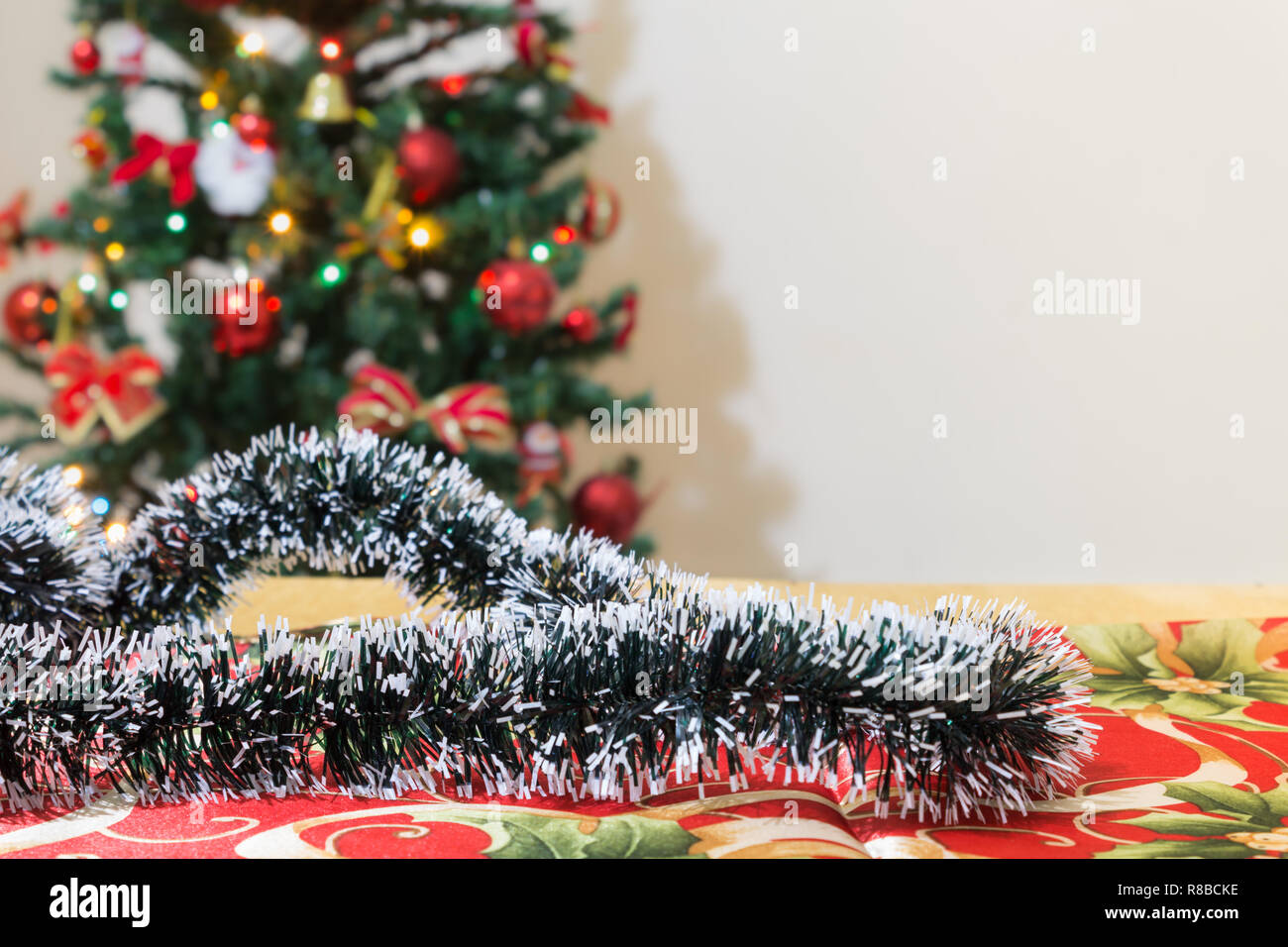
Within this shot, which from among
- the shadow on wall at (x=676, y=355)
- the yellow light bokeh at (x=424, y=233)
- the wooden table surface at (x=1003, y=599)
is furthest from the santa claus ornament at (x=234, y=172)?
the wooden table surface at (x=1003, y=599)

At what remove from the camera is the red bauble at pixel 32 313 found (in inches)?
64.4

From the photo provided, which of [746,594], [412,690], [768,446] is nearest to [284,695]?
[412,690]

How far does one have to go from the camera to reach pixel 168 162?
157 cm

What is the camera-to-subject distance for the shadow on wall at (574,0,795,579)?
2.01 m

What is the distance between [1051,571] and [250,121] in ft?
5.35

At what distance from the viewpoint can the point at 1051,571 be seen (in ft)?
6.42

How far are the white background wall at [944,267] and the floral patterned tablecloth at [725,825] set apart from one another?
1594 mm

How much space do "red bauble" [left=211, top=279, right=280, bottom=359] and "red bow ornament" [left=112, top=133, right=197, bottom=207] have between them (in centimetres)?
18

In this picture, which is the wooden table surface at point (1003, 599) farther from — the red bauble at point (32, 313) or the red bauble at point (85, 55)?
the red bauble at point (85, 55)

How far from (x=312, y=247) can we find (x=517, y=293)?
1.11 ft

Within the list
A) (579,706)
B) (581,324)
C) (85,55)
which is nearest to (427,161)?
(581,324)

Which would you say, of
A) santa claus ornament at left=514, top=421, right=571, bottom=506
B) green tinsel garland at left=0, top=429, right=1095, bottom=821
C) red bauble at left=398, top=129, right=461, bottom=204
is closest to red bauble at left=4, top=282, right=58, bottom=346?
red bauble at left=398, top=129, right=461, bottom=204

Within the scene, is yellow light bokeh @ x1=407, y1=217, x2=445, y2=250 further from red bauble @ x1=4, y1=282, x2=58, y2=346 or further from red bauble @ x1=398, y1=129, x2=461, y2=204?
red bauble @ x1=4, y1=282, x2=58, y2=346
